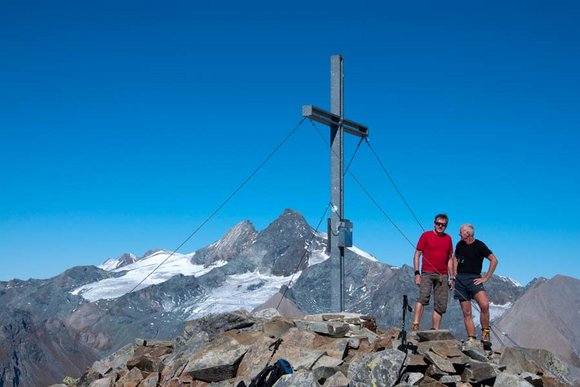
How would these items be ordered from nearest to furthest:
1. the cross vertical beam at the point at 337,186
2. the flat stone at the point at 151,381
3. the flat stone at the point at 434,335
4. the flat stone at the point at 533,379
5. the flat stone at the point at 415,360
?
the flat stone at the point at 415,360
the flat stone at the point at 533,379
the flat stone at the point at 434,335
the flat stone at the point at 151,381
the cross vertical beam at the point at 337,186

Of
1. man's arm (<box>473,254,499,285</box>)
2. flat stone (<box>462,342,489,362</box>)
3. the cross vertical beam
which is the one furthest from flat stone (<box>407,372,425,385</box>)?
the cross vertical beam

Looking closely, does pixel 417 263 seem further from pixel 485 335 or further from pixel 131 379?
Answer: pixel 131 379

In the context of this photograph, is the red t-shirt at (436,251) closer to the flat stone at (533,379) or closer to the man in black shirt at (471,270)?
the man in black shirt at (471,270)

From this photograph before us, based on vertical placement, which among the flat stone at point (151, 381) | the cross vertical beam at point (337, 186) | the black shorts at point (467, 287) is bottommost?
the flat stone at point (151, 381)

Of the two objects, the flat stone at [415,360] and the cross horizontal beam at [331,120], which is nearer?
the flat stone at [415,360]

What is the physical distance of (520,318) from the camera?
78000mm

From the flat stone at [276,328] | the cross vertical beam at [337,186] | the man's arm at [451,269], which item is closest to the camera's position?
the flat stone at [276,328]

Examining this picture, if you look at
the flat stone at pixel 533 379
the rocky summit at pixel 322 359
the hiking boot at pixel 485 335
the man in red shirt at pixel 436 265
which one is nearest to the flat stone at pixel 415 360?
the rocky summit at pixel 322 359

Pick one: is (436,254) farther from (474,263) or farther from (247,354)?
(247,354)

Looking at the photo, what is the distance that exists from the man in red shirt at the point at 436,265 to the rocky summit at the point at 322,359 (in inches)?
54.6

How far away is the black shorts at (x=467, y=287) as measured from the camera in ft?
59.8

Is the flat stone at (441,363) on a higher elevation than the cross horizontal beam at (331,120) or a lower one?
lower

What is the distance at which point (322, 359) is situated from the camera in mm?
14914

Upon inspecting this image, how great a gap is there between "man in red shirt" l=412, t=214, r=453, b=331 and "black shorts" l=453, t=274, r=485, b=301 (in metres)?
0.24
